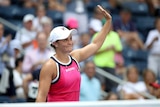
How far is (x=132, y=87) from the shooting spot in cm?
1107

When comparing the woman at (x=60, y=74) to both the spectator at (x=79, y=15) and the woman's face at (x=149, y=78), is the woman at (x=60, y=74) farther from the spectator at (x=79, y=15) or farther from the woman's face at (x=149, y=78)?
the spectator at (x=79, y=15)

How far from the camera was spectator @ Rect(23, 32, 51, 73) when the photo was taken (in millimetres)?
10695

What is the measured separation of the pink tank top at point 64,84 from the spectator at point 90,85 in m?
3.13

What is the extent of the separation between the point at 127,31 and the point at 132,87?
217 cm

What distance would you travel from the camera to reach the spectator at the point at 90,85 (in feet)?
33.0

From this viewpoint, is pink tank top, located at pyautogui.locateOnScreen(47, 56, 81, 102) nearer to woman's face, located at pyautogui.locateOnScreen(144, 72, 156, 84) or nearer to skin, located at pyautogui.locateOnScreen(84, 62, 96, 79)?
skin, located at pyautogui.locateOnScreen(84, 62, 96, 79)

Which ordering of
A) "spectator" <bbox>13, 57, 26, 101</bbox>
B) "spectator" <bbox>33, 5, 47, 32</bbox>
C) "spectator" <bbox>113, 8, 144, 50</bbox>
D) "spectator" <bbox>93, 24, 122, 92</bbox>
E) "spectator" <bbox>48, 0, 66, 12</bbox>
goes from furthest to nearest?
1. "spectator" <bbox>48, 0, 66, 12</bbox>
2. "spectator" <bbox>113, 8, 144, 50</bbox>
3. "spectator" <bbox>33, 5, 47, 32</bbox>
4. "spectator" <bbox>93, 24, 122, 92</bbox>
5. "spectator" <bbox>13, 57, 26, 101</bbox>

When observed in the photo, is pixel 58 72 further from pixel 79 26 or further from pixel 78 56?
pixel 79 26

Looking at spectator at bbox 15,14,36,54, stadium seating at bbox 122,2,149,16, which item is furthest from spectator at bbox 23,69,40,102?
stadium seating at bbox 122,2,149,16

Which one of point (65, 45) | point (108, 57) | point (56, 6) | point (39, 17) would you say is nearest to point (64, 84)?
point (65, 45)

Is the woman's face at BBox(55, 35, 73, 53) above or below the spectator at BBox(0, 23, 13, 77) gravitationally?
below

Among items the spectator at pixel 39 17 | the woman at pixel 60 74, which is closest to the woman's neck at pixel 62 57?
the woman at pixel 60 74

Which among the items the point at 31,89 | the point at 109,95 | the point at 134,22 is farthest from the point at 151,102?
the point at 134,22

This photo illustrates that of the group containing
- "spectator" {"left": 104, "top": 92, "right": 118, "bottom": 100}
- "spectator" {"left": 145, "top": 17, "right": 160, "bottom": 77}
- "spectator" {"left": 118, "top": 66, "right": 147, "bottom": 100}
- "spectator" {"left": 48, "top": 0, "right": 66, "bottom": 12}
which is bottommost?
"spectator" {"left": 104, "top": 92, "right": 118, "bottom": 100}
